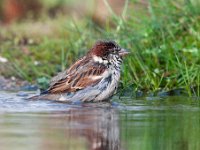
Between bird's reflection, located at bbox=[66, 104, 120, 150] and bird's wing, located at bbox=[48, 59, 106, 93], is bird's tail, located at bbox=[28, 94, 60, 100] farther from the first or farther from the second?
bird's reflection, located at bbox=[66, 104, 120, 150]

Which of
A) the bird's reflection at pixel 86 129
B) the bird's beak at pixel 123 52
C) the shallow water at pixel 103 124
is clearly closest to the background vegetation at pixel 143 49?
the bird's beak at pixel 123 52

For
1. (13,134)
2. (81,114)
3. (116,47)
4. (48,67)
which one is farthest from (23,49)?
(13,134)

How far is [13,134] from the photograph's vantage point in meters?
6.48

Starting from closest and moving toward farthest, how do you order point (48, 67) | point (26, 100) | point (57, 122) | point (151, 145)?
point (151, 145) → point (57, 122) → point (26, 100) → point (48, 67)

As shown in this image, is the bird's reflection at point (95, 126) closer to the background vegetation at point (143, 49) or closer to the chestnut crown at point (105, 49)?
the chestnut crown at point (105, 49)

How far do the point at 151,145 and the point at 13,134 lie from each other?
1141 millimetres

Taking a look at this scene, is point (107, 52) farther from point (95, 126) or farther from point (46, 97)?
point (95, 126)

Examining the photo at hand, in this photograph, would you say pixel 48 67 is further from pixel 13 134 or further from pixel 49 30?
pixel 13 134

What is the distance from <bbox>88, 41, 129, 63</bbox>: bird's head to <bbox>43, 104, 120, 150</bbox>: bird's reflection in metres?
0.85


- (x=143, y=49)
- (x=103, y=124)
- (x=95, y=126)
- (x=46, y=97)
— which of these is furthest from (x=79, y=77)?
(x=95, y=126)

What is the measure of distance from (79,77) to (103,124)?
188 cm

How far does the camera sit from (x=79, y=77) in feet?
29.1

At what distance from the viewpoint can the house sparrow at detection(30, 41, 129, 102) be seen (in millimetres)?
8688

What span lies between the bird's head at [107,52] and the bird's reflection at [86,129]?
85 centimetres
